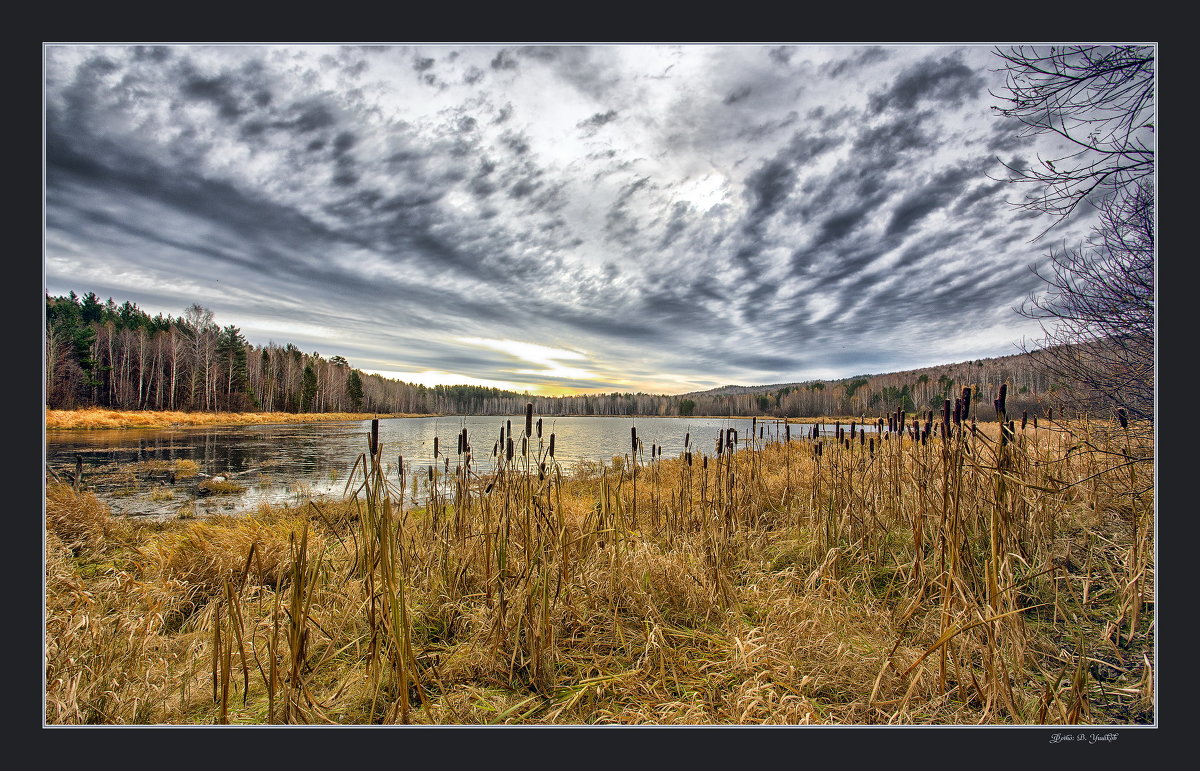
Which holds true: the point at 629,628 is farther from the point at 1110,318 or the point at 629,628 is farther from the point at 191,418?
the point at 191,418

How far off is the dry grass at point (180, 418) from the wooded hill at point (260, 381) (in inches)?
5.3

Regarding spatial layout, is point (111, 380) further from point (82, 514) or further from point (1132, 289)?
point (1132, 289)

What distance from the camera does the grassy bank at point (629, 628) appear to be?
6.34 feet

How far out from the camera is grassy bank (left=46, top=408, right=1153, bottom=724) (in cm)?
193

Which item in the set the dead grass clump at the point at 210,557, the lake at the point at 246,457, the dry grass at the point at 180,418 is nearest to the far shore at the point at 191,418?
the dry grass at the point at 180,418

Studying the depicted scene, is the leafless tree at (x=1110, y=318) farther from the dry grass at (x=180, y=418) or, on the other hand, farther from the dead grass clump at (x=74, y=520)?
the dead grass clump at (x=74, y=520)

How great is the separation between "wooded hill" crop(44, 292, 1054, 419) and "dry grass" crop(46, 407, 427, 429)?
0.14m

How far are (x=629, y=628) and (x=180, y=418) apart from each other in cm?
919

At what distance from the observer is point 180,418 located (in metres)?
7.27

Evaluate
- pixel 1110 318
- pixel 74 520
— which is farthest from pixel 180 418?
pixel 1110 318

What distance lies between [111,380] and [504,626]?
7207 millimetres

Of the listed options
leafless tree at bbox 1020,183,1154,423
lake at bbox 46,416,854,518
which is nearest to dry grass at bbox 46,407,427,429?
lake at bbox 46,416,854,518

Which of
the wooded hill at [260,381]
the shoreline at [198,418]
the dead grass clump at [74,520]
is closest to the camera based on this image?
the wooded hill at [260,381]

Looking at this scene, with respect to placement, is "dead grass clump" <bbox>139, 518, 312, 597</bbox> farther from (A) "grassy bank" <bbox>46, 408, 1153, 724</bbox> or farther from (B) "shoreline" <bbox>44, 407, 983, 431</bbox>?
(B) "shoreline" <bbox>44, 407, 983, 431</bbox>
